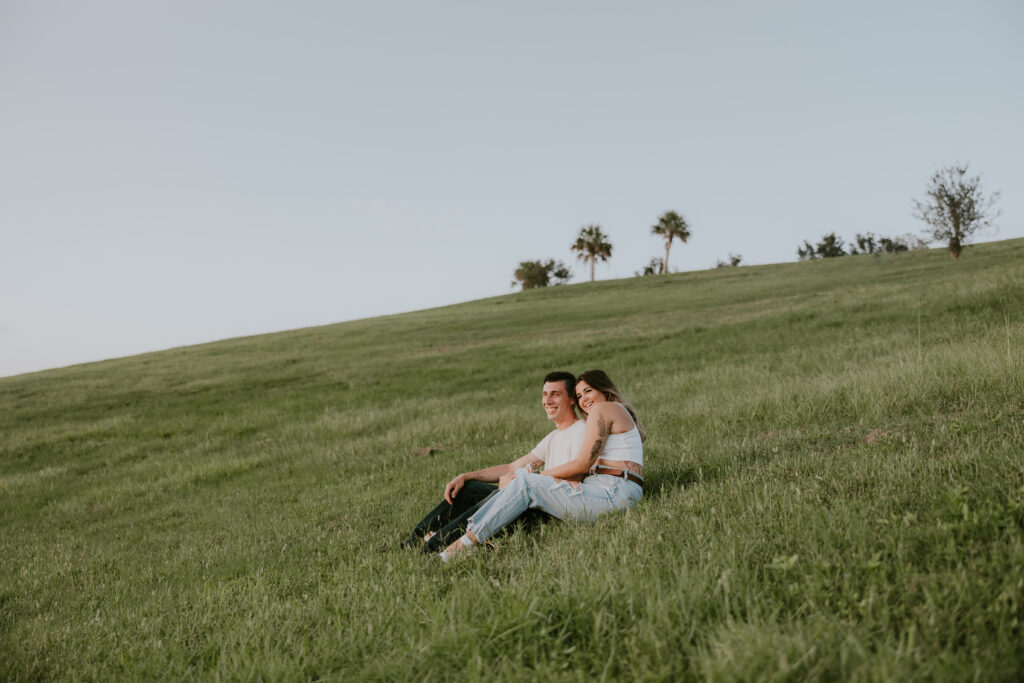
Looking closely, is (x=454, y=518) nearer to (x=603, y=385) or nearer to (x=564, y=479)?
(x=564, y=479)

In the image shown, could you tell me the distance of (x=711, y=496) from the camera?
4.77 metres

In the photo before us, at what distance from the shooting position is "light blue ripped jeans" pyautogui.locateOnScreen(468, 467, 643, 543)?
5.09 metres

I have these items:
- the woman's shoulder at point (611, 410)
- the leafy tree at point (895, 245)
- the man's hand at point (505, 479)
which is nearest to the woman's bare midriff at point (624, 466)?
the woman's shoulder at point (611, 410)

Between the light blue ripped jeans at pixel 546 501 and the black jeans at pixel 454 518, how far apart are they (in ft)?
0.75

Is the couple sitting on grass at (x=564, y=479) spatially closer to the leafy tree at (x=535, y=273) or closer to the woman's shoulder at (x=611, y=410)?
the woman's shoulder at (x=611, y=410)

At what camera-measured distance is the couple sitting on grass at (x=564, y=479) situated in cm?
515

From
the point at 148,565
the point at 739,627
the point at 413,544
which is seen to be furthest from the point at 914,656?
the point at 148,565

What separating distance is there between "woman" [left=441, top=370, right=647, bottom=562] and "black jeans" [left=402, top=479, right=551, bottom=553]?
262 millimetres

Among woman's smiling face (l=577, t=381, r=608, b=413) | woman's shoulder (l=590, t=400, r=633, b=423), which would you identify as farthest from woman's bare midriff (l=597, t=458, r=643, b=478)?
woman's smiling face (l=577, t=381, r=608, b=413)

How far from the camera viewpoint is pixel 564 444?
6043 millimetres

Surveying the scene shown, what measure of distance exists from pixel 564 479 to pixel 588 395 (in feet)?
2.93

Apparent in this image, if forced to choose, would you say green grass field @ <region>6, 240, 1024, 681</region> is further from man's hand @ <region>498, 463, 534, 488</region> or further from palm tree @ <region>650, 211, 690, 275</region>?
palm tree @ <region>650, 211, 690, 275</region>

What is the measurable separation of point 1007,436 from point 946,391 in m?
3.13

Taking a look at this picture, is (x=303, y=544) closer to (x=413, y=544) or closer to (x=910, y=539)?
(x=413, y=544)
